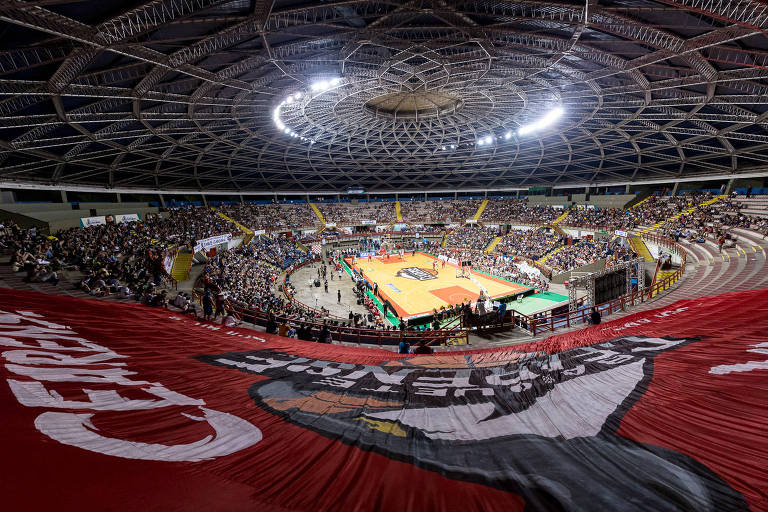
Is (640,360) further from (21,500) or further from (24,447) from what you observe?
(24,447)

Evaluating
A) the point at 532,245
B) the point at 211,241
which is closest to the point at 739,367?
the point at 211,241

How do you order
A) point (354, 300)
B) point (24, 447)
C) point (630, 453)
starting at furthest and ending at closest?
point (354, 300) → point (630, 453) → point (24, 447)

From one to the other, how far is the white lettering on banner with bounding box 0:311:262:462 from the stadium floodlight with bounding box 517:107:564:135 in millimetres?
34074

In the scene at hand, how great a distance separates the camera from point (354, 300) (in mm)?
31266

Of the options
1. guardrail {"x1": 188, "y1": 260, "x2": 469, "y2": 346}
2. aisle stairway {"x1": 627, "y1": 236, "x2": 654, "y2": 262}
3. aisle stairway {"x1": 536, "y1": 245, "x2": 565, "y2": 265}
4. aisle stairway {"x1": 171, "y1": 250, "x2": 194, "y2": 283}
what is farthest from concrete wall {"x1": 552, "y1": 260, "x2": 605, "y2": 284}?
aisle stairway {"x1": 171, "y1": 250, "x2": 194, "y2": 283}

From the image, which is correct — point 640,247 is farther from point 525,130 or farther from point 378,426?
point 378,426

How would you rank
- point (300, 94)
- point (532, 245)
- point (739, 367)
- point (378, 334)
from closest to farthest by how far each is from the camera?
point (739, 367) < point (378, 334) < point (300, 94) < point (532, 245)

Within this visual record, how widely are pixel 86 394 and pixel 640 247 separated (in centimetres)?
4241

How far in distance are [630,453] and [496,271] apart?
35.8 meters

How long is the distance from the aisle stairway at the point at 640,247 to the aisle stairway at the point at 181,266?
43931 millimetres

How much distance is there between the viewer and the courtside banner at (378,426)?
9.48 ft

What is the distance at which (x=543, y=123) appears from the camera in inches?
1318

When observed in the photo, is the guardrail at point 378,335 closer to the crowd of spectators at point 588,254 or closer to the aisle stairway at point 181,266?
the aisle stairway at point 181,266

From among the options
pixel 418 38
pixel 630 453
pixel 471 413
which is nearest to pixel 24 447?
pixel 471 413
